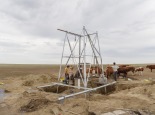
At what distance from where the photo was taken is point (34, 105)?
38.8 ft

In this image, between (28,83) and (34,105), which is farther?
(28,83)

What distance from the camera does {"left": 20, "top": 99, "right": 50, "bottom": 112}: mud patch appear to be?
38.3ft

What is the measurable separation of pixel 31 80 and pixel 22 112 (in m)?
10.4

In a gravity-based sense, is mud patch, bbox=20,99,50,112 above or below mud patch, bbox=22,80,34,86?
below

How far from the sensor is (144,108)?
11086mm

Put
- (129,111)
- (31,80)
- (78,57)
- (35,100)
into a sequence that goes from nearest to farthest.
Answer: (129,111) < (35,100) < (78,57) < (31,80)

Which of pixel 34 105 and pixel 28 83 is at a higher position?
pixel 28 83

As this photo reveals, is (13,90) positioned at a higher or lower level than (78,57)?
lower

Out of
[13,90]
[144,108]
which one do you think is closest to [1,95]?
[13,90]

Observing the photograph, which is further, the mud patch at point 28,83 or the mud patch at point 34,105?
the mud patch at point 28,83

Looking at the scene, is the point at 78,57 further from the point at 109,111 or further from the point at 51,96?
the point at 109,111

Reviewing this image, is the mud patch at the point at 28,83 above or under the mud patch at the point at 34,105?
above

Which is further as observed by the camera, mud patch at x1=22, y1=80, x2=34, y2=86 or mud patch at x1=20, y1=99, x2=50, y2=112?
mud patch at x1=22, y1=80, x2=34, y2=86

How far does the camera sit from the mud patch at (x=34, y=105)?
11681 mm
